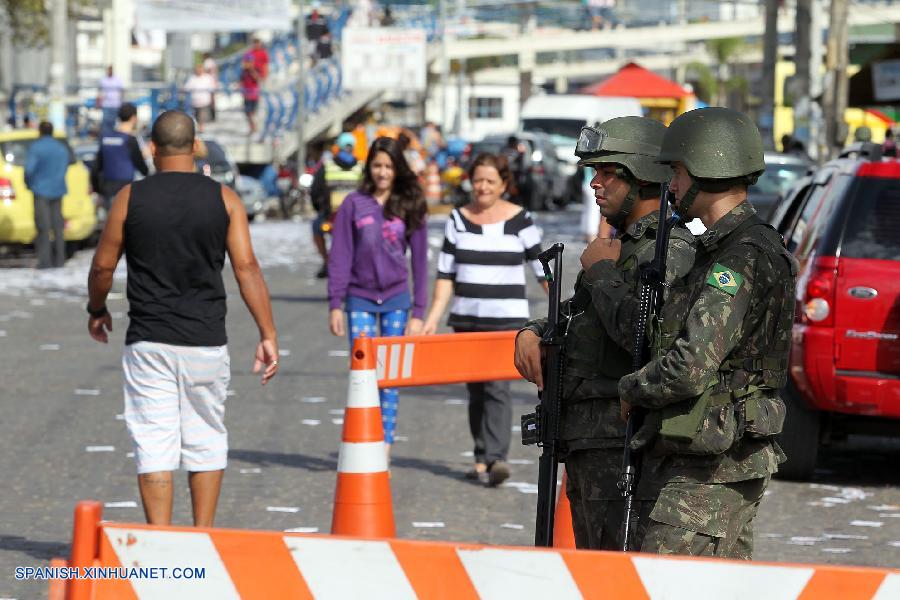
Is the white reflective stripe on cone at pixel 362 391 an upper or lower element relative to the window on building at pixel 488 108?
upper

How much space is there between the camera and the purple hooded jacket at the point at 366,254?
30.0ft

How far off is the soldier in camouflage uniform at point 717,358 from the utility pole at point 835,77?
80.8 ft

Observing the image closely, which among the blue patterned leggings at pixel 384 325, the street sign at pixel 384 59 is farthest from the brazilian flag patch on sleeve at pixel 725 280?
the street sign at pixel 384 59

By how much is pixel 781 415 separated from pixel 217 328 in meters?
3.05

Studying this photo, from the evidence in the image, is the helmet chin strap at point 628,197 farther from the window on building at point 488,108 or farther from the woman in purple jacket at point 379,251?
the window on building at point 488,108

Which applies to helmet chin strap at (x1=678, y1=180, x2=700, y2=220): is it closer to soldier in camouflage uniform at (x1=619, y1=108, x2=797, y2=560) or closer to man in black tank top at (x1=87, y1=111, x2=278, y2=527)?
soldier in camouflage uniform at (x1=619, y1=108, x2=797, y2=560)

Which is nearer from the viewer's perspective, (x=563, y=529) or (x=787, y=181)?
(x=563, y=529)

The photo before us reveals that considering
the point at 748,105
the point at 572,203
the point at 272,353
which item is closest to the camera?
the point at 272,353

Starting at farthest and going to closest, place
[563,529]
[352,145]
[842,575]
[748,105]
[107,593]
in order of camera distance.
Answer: [748,105] < [352,145] < [563,529] < [107,593] < [842,575]

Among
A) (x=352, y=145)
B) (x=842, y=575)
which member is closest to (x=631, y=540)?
(x=842, y=575)

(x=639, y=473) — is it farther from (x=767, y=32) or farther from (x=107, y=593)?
(x=767, y=32)

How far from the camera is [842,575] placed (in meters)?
3.29

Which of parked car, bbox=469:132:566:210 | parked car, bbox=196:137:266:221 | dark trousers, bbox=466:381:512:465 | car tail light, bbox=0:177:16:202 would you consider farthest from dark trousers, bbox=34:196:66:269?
parked car, bbox=469:132:566:210

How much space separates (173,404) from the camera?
673cm
